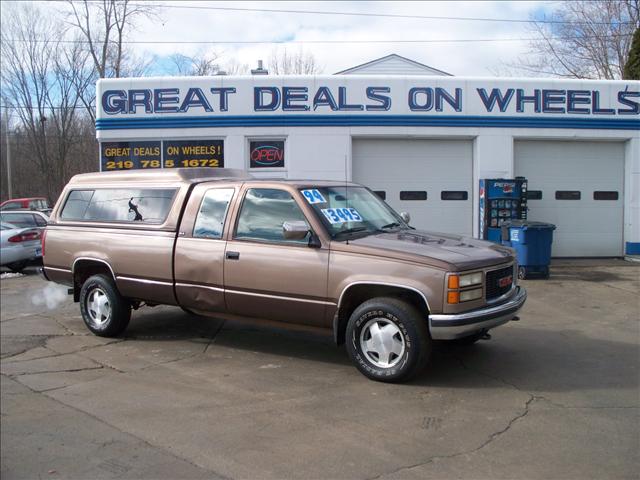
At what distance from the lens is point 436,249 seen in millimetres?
5641

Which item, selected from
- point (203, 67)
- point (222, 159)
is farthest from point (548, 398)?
point (203, 67)

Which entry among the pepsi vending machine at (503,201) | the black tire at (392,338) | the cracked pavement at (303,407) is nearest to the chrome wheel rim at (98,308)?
the cracked pavement at (303,407)

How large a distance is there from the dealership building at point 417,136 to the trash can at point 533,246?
8.16 ft

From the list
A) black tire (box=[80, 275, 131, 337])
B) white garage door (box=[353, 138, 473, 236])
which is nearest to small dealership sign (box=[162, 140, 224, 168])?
white garage door (box=[353, 138, 473, 236])

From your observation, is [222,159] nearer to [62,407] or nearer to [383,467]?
[62,407]

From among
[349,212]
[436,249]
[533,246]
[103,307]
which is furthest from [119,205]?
[533,246]

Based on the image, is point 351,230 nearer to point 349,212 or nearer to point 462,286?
point 349,212

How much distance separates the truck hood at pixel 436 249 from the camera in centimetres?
537

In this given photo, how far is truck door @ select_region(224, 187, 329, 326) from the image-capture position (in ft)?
19.3

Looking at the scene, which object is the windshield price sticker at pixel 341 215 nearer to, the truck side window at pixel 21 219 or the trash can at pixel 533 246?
the trash can at pixel 533 246

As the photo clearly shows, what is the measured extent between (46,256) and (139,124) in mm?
6756

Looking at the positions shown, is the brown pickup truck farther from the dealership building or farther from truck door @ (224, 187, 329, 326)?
the dealership building

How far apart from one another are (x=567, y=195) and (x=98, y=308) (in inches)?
445

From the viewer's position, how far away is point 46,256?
8.12 m
